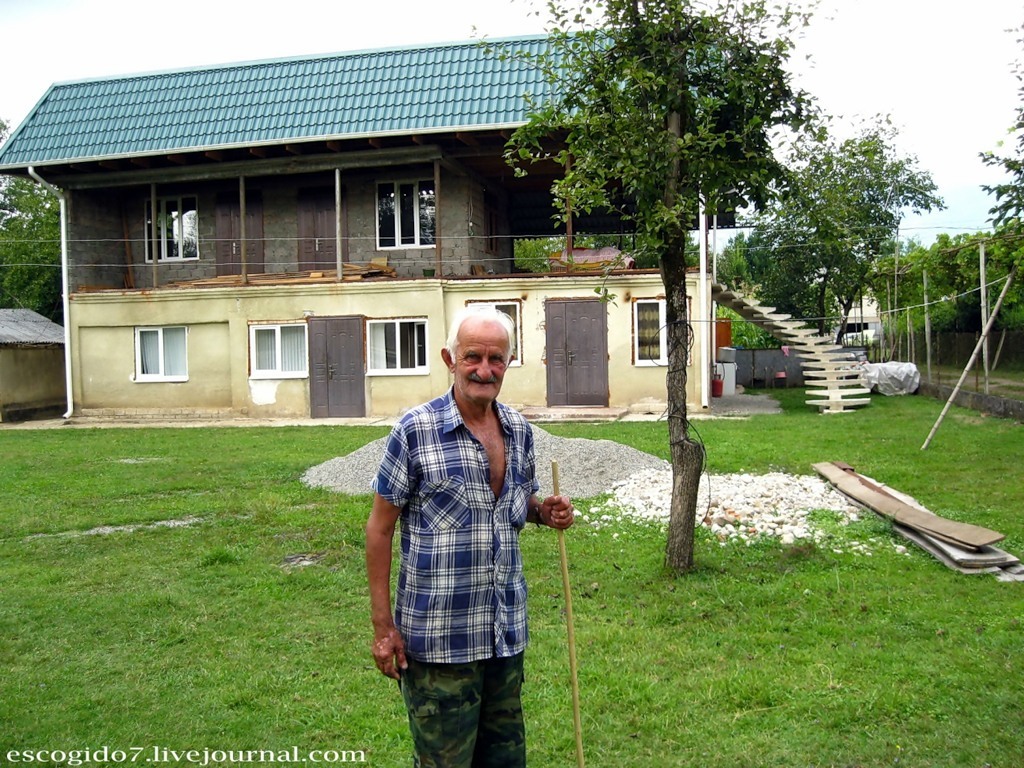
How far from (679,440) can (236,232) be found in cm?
1819

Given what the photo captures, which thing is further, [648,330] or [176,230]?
[176,230]

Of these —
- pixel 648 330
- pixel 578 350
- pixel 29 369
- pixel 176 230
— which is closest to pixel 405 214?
pixel 578 350

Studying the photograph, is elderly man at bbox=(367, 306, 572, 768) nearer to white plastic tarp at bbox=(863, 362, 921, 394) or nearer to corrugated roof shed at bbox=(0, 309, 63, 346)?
white plastic tarp at bbox=(863, 362, 921, 394)

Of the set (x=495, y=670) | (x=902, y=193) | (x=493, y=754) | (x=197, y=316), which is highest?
(x=902, y=193)

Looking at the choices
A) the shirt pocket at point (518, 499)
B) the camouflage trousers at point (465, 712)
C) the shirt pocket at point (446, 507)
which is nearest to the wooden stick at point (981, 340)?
the shirt pocket at point (518, 499)

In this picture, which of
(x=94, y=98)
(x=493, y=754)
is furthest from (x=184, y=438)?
(x=493, y=754)

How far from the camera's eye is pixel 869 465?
1123cm

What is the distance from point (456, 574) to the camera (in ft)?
9.32

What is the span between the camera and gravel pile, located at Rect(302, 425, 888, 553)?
773cm

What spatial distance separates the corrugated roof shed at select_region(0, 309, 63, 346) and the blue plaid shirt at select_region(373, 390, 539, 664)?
22.5m

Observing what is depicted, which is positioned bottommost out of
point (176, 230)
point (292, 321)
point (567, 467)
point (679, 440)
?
point (567, 467)

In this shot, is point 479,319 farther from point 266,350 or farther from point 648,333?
point 266,350

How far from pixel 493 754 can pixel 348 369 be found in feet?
58.4

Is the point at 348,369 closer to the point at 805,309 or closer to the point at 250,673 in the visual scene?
the point at 250,673
